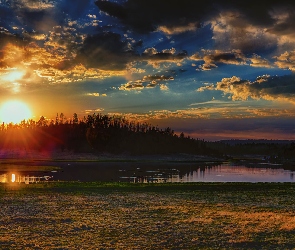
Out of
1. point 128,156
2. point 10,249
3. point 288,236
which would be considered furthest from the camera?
point 128,156


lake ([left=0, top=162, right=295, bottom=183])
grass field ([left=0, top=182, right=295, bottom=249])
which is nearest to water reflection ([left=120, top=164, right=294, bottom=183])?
lake ([left=0, top=162, right=295, bottom=183])

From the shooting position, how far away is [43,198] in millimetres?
28172

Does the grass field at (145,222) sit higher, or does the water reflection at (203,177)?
the grass field at (145,222)

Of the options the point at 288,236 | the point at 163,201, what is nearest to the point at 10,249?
the point at 288,236

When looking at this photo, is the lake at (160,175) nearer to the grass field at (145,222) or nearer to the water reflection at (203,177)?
the water reflection at (203,177)

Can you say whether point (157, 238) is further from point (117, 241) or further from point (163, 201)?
point (163, 201)

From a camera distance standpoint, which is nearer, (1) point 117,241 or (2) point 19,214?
(1) point 117,241

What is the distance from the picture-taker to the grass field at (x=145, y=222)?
1462cm

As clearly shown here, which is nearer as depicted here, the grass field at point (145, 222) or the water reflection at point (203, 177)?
the grass field at point (145, 222)

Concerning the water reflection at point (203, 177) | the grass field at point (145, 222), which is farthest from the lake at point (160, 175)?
the grass field at point (145, 222)

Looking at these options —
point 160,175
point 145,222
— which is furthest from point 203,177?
point 145,222

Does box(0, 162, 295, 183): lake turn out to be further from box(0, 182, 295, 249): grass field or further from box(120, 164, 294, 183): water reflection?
box(0, 182, 295, 249): grass field

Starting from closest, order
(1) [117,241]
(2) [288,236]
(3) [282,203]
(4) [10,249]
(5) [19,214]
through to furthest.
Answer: (4) [10,249]
(1) [117,241]
(2) [288,236]
(5) [19,214]
(3) [282,203]

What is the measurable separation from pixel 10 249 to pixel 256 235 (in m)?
9.81
